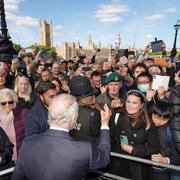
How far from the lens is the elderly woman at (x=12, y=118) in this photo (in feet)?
12.4

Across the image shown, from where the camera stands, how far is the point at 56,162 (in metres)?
2.11

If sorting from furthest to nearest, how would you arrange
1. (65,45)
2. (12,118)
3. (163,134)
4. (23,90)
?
1. (65,45)
2. (23,90)
3. (12,118)
4. (163,134)

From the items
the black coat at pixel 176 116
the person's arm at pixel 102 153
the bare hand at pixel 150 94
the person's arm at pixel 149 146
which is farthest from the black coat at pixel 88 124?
the bare hand at pixel 150 94

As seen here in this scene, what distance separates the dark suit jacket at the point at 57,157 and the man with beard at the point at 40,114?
3.15ft

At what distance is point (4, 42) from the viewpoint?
8109mm

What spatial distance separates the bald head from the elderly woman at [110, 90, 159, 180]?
4.68 ft

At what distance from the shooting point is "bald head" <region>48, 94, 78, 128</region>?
2211mm

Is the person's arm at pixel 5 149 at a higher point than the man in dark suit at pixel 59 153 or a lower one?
lower

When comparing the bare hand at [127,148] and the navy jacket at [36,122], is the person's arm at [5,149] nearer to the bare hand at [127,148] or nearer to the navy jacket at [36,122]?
the navy jacket at [36,122]

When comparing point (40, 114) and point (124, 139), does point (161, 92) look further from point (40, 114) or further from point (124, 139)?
point (40, 114)

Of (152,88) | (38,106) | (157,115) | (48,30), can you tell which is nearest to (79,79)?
(38,106)

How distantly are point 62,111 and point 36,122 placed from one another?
121 cm

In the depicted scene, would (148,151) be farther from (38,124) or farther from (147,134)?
(38,124)

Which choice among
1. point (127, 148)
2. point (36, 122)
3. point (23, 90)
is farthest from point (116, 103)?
point (23, 90)
